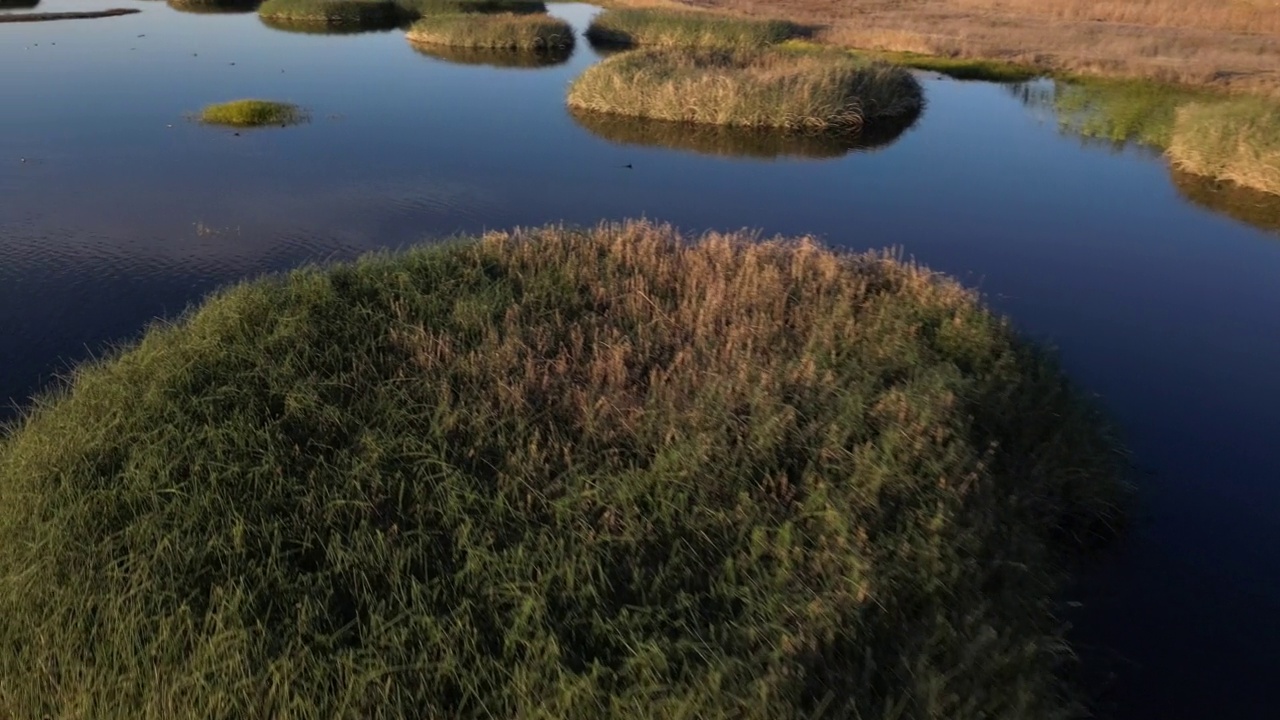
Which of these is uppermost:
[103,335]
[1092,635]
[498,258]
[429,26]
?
[429,26]

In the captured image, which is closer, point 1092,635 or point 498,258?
point 1092,635

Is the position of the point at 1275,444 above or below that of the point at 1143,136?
below

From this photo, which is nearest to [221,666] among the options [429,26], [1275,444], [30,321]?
[30,321]

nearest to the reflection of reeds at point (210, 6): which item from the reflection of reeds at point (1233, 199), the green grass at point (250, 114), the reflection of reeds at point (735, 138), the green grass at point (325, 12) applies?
the green grass at point (325, 12)

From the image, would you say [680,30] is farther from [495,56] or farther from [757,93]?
[757,93]

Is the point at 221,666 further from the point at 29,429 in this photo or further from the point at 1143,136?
the point at 1143,136

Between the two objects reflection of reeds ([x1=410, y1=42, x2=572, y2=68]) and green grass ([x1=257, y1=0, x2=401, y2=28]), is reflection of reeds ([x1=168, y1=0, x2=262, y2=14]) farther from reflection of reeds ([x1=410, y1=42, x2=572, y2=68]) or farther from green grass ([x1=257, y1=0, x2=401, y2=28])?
reflection of reeds ([x1=410, y1=42, x2=572, y2=68])

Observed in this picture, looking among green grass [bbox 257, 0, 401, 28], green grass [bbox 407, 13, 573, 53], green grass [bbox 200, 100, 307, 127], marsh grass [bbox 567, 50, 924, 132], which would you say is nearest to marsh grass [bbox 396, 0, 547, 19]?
green grass [bbox 257, 0, 401, 28]

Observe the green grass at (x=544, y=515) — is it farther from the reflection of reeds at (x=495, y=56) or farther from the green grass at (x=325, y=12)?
the green grass at (x=325, y=12)
